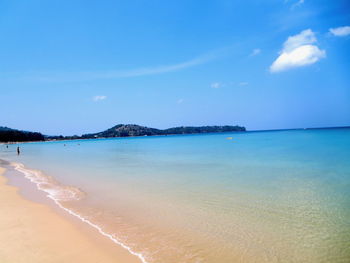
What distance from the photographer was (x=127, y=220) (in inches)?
244

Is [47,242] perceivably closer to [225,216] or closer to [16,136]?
[225,216]

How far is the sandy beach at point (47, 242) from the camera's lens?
4.20m

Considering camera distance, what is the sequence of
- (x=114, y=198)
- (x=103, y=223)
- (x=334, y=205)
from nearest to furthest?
(x=103, y=223)
(x=334, y=205)
(x=114, y=198)

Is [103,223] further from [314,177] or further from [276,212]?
[314,177]

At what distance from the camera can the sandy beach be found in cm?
420

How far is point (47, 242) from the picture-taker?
4832 mm

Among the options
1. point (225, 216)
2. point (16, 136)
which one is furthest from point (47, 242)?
point (16, 136)

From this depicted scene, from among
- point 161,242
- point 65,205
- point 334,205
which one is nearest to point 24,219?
point 65,205

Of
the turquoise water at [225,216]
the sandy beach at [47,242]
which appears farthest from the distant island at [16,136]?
the sandy beach at [47,242]

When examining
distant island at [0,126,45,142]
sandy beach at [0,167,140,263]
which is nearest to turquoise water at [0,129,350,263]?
sandy beach at [0,167,140,263]

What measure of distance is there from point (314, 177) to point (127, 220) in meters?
10.0

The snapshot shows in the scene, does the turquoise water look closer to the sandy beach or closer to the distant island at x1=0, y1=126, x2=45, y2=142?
the sandy beach

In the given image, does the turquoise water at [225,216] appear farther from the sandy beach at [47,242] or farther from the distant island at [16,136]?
the distant island at [16,136]

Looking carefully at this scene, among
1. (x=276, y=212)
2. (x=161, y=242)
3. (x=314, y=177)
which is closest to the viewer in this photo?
(x=161, y=242)
